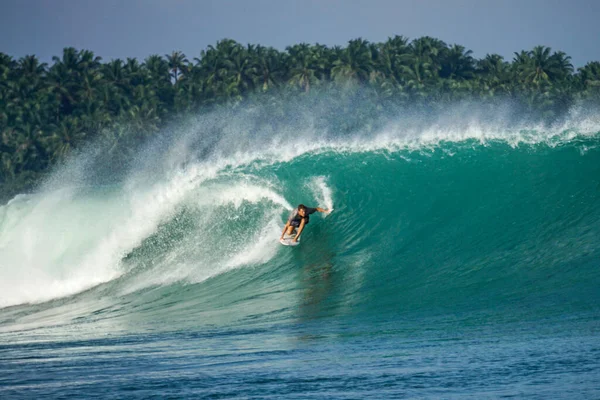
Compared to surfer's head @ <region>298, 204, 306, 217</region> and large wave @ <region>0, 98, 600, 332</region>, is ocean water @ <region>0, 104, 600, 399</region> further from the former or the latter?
surfer's head @ <region>298, 204, 306, 217</region>

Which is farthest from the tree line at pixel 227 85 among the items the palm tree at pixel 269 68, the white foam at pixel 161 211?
the white foam at pixel 161 211

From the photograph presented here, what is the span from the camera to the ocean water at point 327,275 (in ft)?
24.6

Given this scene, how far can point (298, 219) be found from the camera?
16281 mm

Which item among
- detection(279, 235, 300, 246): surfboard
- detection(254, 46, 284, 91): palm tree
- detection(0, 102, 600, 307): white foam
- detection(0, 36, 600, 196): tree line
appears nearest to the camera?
detection(279, 235, 300, 246): surfboard

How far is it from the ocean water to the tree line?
48589mm

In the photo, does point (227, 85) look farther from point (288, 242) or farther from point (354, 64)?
point (288, 242)

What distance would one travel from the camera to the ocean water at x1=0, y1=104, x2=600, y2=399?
7.50 m

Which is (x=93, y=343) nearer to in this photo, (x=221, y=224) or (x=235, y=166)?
(x=221, y=224)

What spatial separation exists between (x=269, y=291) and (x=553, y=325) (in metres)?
5.33

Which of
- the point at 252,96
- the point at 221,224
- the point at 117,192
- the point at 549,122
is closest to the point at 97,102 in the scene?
the point at 252,96

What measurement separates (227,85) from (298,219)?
197 ft

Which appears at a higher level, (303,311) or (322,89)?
(322,89)

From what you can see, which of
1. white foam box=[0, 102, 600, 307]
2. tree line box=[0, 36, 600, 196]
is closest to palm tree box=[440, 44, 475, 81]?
tree line box=[0, 36, 600, 196]

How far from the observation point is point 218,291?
14.1m
